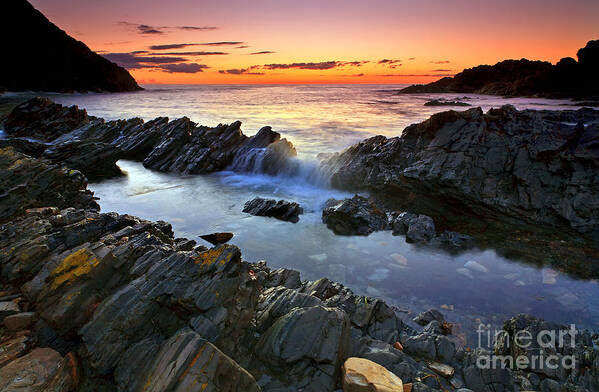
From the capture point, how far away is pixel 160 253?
6418 millimetres

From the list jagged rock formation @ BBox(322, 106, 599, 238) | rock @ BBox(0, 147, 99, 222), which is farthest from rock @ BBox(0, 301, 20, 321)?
jagged rock formation @ BBox(322, 106, 599, 238)

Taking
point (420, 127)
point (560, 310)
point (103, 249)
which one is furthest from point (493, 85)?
point (103, 249)

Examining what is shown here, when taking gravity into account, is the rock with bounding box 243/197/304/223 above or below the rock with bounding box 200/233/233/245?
above

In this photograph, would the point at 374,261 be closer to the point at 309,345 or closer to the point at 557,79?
the point at 309,345

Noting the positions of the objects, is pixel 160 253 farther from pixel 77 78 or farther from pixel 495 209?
pixel 77 78

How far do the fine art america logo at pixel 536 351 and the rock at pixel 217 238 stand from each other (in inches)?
371

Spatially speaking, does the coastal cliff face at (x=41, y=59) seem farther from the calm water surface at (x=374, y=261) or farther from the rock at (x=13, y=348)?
the rock at (x=13, y=348)

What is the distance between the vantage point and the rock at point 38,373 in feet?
13.4

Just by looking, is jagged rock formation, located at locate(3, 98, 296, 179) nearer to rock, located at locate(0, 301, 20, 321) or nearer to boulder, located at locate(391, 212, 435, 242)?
boulder, located at locate(391, 212, 435, 242)

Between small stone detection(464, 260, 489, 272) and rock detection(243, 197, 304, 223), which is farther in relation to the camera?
rock detection(243, 197, 304, 223)

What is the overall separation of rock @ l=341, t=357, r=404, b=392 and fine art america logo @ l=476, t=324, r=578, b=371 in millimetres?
2388

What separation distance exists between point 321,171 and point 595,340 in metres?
15.4

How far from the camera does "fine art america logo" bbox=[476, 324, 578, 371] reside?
5.97 metres

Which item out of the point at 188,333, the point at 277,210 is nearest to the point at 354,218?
the point at 277,210
